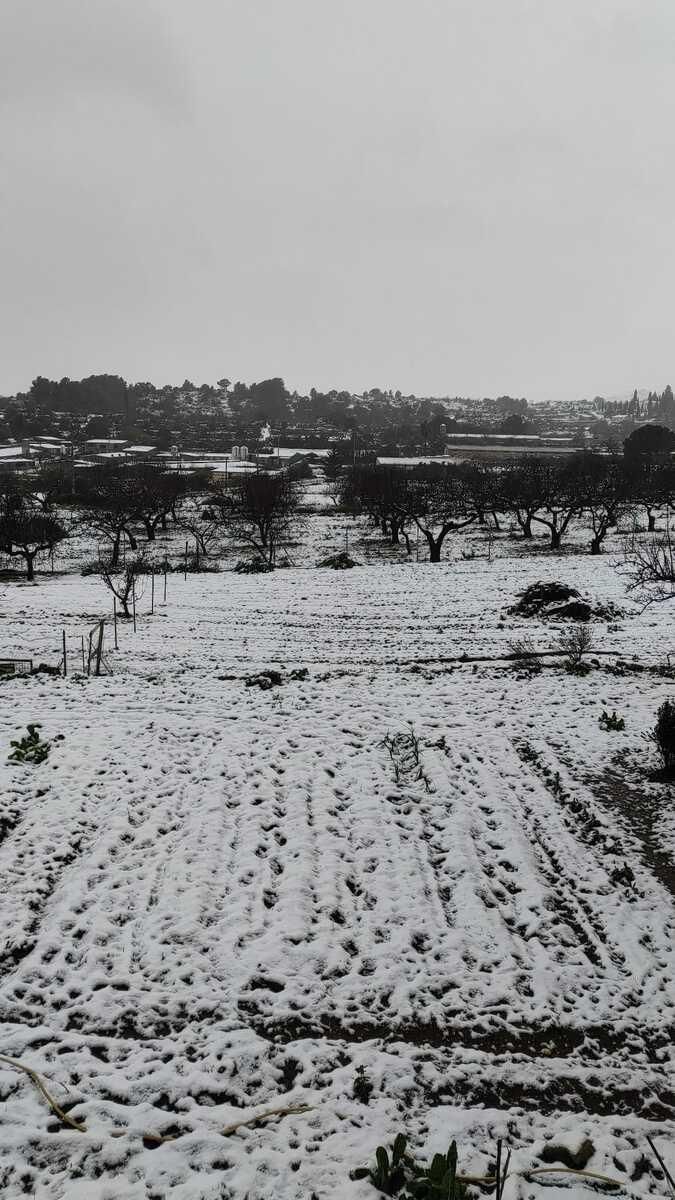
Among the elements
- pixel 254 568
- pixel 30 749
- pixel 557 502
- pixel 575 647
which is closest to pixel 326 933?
pixel 30 749

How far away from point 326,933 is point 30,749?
7.38m

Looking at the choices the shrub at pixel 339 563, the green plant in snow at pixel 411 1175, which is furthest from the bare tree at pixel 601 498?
the green plant in snow at pixel 411 1175

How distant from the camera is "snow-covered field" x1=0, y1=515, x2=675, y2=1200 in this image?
198 inches

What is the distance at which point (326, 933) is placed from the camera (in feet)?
24.0

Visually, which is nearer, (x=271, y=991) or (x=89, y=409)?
(x=271, y=991)

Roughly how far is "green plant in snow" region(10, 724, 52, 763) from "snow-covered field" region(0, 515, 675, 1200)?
37 cm

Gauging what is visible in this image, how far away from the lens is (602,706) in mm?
14047

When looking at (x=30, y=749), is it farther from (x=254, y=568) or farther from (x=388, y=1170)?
(x=254, y=568)

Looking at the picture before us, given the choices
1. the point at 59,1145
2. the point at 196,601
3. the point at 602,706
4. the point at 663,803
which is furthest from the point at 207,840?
the point at 196,601

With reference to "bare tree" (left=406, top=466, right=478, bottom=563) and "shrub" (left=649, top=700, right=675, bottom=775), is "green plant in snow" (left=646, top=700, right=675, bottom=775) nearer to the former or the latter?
"shrub" (left=649, top=700, right=675, bottom=775)

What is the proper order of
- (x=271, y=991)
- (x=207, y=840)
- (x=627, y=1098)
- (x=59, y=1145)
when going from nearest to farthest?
(x=59, y=1145) < (x=627, y=1098) < (x=271, y=991) < (x=207, y=840)

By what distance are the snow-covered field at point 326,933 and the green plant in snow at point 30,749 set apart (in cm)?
37

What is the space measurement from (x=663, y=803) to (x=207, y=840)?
7442 mm

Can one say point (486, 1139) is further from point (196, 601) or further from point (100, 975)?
point (196, 601)
